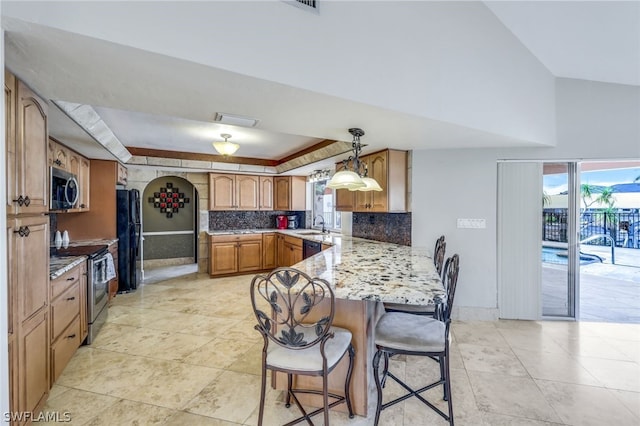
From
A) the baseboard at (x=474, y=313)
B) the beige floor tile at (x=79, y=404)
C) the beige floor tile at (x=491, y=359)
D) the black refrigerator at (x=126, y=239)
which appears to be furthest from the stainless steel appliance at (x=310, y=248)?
the beige floor tile at (x=79, y=404)

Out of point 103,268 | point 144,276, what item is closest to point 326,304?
point 103,268

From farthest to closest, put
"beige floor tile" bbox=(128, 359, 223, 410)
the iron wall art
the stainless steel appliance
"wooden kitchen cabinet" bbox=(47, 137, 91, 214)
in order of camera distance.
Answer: the iron wall art < the stainless steel appliance < "wooden kitchen cabinet" bbox=(47, 137, 91, 214) < "beige floor tile" bbox=(128, 359, 223, 410)

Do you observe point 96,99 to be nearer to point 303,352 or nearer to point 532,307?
point 303,352

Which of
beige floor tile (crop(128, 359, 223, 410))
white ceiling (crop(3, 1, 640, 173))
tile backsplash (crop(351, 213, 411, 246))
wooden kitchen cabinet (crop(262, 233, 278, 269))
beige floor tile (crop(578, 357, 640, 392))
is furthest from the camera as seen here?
wooden kitchen cabinet (crop(262, 233, 278, 269))

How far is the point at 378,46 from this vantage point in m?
2.06

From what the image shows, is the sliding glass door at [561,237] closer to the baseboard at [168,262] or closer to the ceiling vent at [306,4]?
the ceiling vent at [306,4]

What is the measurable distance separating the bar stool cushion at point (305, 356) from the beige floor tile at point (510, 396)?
3.81 feet

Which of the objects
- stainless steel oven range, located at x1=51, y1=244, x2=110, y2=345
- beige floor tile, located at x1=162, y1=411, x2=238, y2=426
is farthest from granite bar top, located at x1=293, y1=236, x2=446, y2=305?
stainless steel oven range, located at x1=51, y1=244, x2=110, y2=345

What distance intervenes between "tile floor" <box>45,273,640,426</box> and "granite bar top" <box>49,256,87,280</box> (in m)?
A: 0.86

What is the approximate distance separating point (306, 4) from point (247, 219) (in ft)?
17.1

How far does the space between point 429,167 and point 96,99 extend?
338cm

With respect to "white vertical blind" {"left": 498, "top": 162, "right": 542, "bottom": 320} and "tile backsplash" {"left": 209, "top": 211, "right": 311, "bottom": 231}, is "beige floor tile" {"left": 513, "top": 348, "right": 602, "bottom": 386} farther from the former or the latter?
"tile backsplash" {"left": 209, "top": 211, "right": 311, "bottom": 231}

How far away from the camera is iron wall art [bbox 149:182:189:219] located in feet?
22.5

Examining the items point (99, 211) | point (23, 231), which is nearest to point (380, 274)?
point (23, 231)
